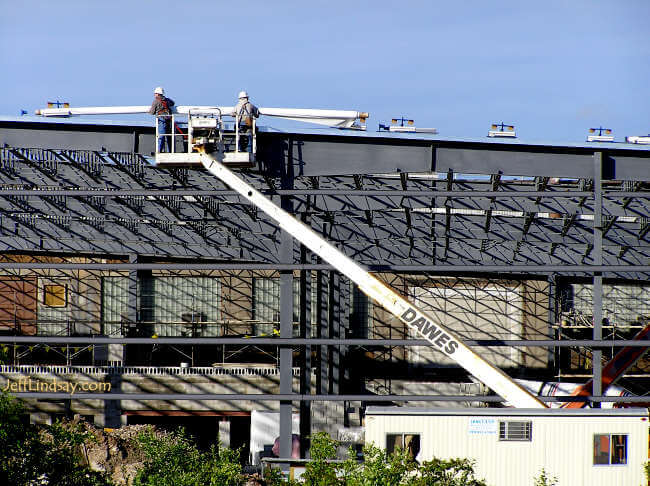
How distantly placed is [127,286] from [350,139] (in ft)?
94.2

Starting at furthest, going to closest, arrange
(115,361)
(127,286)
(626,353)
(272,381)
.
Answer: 1. (127,286)
2. (115,361)
3. (272,381)
4. (626,353)

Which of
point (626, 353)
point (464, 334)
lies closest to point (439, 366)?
point (464, 334)

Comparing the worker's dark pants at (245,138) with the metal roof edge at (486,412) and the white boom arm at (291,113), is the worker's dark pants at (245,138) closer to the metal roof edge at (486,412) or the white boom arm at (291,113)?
the white boom arm at (291,113)

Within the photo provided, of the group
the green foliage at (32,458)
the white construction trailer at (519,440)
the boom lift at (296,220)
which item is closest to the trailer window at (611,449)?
the white construction trailer at (519,440)

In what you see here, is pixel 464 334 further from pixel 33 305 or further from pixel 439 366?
pixel 33 305

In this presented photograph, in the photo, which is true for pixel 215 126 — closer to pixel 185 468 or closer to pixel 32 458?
pixel 185 468

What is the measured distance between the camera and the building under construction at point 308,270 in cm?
2311

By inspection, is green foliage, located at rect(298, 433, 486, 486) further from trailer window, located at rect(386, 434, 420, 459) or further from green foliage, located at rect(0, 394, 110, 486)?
green foliage, located at rect(0, 394, 110, 486)

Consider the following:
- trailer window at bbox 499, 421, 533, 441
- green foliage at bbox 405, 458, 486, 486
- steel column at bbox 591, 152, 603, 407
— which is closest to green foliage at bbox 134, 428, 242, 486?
green foliage at bbox 405, 458, 486, 486

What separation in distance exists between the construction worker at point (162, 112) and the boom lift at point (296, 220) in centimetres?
30

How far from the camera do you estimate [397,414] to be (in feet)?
65.6

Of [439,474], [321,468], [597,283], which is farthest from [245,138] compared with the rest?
[439,474]

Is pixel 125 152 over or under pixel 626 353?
over

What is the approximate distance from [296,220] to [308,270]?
399 inches
